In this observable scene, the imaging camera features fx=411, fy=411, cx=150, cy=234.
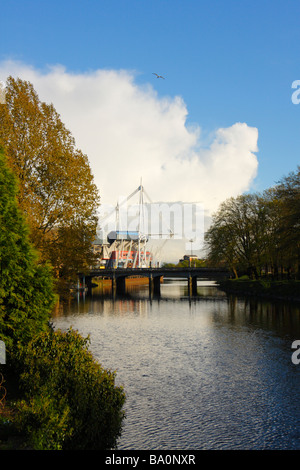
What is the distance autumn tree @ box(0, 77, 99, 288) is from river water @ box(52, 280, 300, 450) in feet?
25.9

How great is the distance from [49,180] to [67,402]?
19.2 meters

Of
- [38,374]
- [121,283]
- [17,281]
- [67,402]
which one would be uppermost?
[17,281]

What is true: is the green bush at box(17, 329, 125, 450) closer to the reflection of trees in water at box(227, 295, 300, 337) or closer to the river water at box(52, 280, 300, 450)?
the river water at box(52, 280, 300, 450)

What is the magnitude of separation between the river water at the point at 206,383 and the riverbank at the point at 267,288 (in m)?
23.1

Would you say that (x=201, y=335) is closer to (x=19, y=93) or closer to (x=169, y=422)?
(x=169, y=422)

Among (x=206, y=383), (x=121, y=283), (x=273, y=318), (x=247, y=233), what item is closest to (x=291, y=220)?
(x=273, y=318)

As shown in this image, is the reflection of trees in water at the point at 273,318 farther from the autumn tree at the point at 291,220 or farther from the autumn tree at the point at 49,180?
the autumn tree at the point at 49,180

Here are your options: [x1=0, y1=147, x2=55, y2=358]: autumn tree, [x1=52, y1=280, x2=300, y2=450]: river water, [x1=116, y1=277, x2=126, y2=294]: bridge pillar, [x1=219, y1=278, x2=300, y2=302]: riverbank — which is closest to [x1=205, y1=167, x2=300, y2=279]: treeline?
[x1=219, y1=278, x2=300, y2=302]: riverbank

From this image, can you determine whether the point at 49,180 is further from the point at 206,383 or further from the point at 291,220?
the point at 291,220

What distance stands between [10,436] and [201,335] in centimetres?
2616

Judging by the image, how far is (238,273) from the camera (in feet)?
349

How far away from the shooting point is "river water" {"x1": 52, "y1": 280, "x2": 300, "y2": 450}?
47.0 feet

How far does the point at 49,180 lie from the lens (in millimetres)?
28641

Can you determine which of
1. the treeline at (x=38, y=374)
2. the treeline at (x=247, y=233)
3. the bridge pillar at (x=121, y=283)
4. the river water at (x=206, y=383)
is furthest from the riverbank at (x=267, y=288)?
the treeline at (x=38, y=374)
